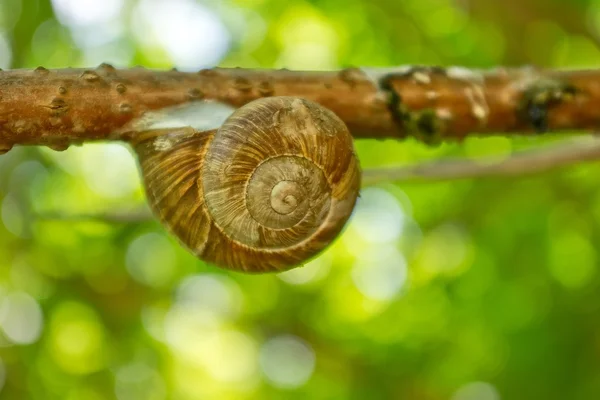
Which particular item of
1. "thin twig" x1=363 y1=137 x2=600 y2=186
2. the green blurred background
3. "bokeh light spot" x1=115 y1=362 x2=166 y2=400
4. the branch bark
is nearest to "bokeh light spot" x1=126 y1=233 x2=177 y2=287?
the green blurred background

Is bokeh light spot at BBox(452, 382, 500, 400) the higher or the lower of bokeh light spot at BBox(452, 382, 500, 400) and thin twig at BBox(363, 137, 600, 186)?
the lower

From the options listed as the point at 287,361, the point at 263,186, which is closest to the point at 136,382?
the point at 287,361

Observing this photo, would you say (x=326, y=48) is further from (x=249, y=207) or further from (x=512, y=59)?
(x=249, y=207)

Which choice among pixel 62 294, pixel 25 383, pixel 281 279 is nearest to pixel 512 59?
pixel 281 279

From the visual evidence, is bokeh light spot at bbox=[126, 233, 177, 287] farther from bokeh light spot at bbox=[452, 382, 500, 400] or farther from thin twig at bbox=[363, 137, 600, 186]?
thin twig at bbox=[363, 137, 600, 186]

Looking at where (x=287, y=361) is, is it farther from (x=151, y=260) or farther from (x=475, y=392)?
(x=475, y=392)

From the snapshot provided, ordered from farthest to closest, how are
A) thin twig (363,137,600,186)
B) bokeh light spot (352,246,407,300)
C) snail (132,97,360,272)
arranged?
1. bokeh light spot (352,246,407,300)
2. thin twig (363,137,600,186)
3. snail (132,97,360,272)

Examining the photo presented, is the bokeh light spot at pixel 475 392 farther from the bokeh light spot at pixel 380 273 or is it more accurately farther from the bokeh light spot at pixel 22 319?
the bokeh light spot at pixel 22 319
